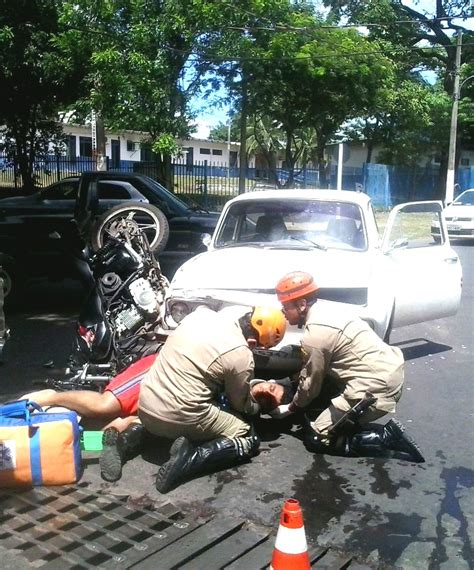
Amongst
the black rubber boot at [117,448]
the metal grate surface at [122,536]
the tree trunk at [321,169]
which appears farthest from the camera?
the tree trunk at [321,169]

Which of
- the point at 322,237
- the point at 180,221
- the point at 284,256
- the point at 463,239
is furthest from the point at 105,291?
the point at 463,239

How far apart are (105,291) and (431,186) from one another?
1341 inches

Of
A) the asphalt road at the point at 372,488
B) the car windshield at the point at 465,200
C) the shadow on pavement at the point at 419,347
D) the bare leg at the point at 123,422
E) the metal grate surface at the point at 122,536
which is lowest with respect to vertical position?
the shadow on pavement at the point at 419,347

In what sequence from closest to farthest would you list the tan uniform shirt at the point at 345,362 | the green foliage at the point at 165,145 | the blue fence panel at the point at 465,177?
the tan uniform shirt at the point at 345,362
the green foliage at the point at 165,145
the blue fence panel at the point at 465,177

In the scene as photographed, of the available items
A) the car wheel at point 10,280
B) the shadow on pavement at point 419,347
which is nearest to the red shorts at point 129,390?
the shadow on pavement at point 419,347

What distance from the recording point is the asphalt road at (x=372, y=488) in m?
3.89

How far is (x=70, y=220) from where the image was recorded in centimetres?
1015

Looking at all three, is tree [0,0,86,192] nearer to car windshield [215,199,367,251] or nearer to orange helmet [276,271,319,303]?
car windshield [215,199,367,251]

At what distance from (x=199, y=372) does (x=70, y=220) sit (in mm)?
6068

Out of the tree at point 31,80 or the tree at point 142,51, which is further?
the tree at point 31,80

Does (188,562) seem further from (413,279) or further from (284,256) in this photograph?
(413,279)

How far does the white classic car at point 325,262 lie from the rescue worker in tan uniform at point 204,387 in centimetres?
111

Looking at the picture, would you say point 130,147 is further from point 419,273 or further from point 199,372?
point 199,372

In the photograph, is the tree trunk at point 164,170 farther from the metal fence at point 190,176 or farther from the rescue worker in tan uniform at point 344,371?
the rescue worker in tan uniform at point 344,371
